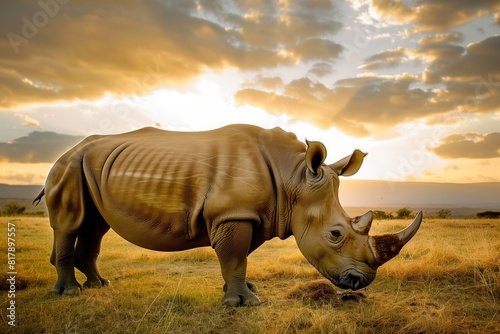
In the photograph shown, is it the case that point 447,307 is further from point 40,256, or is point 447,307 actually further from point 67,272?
point 40,256

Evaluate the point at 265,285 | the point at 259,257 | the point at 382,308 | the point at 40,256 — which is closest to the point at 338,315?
the point at 382,308

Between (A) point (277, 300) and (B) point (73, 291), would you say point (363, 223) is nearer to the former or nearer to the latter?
(A) point (277, 300)

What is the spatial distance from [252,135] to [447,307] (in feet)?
11.3

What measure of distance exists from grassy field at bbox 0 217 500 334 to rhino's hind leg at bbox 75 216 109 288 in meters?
0.37

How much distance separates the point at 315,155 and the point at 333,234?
1.03 m

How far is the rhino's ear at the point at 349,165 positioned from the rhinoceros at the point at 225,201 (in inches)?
0.6

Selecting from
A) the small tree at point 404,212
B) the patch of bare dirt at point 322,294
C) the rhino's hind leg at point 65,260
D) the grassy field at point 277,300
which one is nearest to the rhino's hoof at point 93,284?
the grassy field at point 277,300

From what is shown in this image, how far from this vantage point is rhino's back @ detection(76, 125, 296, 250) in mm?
5789

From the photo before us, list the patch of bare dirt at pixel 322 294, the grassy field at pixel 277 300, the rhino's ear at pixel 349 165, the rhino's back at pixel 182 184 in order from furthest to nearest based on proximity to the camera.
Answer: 1. the rhino's ear at pixel 349 165
2. the patch of bare dirt at pixel 322 294
3. the rhino's back at pixel 182 184
4. the grassy field at pixel 277 300

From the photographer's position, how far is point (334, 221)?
5.69m

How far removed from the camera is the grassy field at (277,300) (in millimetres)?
4984

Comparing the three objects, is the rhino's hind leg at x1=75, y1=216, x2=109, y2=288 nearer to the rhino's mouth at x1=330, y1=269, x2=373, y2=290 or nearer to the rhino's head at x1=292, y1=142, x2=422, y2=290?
the rhino's head at x1=292, y1=142, x2=422, y2=290

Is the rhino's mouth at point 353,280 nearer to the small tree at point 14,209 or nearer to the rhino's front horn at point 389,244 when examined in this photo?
the rhino's front horn at point 389,244

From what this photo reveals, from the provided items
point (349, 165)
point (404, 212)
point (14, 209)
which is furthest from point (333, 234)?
point (14, 209)
